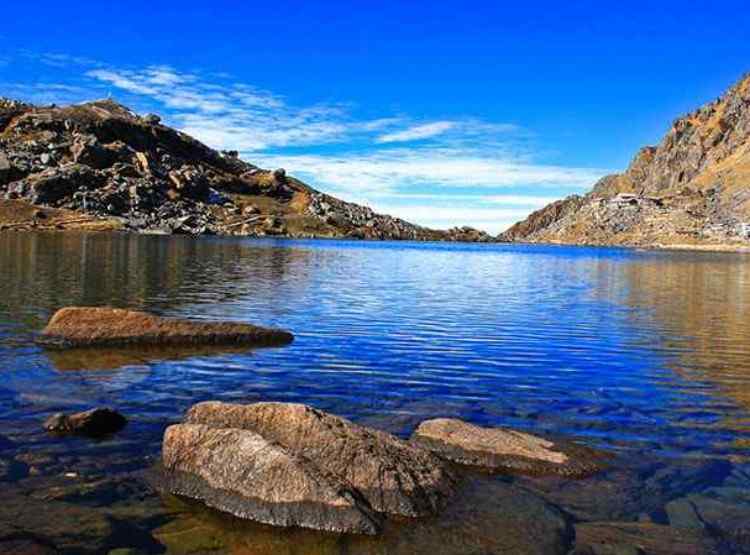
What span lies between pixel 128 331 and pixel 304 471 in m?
19.7

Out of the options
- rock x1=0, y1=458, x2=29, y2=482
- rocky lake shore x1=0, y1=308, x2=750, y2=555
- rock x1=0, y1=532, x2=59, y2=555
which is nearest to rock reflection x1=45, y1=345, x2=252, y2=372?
rocky lake shore x1=0, y1=308, x2=750, y2=555

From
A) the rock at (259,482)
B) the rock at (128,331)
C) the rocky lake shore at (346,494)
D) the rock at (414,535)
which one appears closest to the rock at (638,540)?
the rocky lake shore at (346,494)

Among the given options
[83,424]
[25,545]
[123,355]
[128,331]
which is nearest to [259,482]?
[25,545]

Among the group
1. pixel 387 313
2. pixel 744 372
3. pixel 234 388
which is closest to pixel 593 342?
pixel 744 372

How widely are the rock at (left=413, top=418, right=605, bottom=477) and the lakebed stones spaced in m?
1.91

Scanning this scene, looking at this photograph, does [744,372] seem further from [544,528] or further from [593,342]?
[544,528]

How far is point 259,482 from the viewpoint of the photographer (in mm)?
13797

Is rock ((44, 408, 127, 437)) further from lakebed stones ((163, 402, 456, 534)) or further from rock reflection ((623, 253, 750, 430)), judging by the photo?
rock reflection ((623, 253, 750, 430))

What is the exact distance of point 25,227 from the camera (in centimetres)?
19262

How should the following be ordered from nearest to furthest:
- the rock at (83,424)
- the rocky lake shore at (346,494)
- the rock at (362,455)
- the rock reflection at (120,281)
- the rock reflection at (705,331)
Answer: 1. the rocky lake shore at (346,494)
2. the rock at (362,455)
3. the rock at (83,424)
4. the rock reflection at (705,331)
5. the rock reflection at (120,281)

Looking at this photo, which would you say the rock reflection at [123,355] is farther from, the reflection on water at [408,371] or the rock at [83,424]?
the rock at [83,424]

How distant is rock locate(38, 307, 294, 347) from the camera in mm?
30234

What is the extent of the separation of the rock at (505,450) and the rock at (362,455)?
181 cm

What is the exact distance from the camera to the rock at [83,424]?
18094mm
